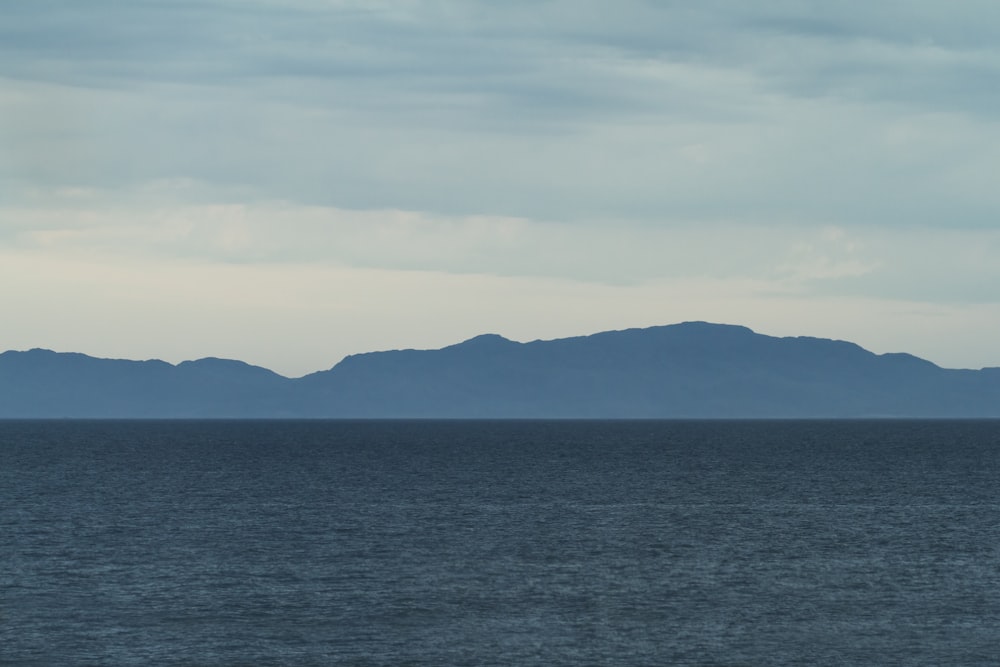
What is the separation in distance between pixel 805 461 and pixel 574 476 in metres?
54.7

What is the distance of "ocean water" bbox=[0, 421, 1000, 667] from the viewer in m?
55.1

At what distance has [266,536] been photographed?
89.6 meters

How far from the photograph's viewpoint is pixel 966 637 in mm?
56938

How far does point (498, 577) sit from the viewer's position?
71.2 m

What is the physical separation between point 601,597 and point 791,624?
403 inches

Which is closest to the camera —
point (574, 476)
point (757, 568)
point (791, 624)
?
point (791, 624)

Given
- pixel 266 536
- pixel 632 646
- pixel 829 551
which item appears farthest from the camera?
pixel 266 536

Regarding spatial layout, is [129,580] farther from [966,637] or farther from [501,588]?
[966,637]

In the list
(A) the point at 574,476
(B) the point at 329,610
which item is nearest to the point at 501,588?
(B) the point at 329,610

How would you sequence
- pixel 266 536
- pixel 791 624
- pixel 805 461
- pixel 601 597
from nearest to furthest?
pixel 791 624
pixel 601 597
pixel 266 536
pixel 805 461

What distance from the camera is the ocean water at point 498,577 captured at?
2168 inches

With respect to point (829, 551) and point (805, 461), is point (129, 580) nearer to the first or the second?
point (829, 551)

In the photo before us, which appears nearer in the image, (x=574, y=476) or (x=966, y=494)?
(x=966, y=494)

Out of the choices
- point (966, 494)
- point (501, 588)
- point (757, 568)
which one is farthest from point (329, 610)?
point (966, 494)
